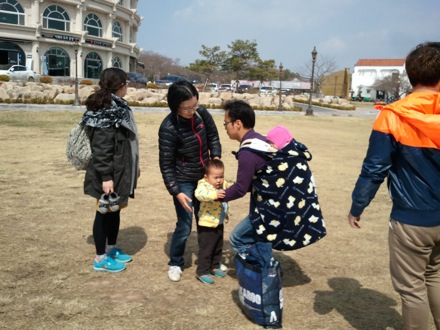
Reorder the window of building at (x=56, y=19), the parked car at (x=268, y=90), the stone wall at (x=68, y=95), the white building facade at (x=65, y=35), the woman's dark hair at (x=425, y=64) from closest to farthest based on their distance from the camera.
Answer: the woman's dark hair at (x=425, y=64) → the stone wall at (x=68, y=95) → the white building facade at (x=65, y=35) → the window of building at (x=56, y=19) → the parked car at (x=268, y=90)

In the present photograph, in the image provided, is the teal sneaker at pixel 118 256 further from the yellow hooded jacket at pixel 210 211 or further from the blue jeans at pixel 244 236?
the blue jeans at pixel 244 236

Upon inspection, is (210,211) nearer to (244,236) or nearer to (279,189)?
(244,236)

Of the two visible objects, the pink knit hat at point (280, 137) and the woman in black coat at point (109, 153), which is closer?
the pink knit hat at point (280, 137)

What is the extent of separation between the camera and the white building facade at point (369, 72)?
82.1 metres

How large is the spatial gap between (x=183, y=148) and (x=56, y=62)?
41.6 metres

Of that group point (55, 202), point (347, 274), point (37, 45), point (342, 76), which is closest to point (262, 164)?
point (347, 274)

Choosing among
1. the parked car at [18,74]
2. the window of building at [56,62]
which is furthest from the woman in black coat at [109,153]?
the window of building at [56,62]

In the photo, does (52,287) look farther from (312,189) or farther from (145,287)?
(312,189)

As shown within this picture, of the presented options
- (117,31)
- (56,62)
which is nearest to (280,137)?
(56,62)

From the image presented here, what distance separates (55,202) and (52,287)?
2643mm

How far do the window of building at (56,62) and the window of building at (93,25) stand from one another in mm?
3696

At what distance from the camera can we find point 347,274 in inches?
154

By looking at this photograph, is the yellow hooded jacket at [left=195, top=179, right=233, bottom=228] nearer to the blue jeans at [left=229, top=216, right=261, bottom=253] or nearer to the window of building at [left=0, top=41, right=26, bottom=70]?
the blue jeans at [left=229, top=216, right=261, bottom=253]

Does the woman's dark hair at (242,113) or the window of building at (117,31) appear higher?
the window of building at (117,31)
